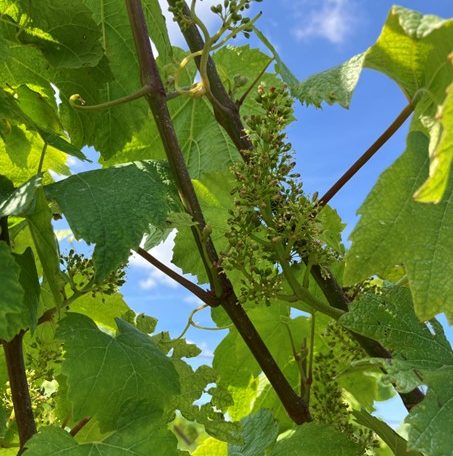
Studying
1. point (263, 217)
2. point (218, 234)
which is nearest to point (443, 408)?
point (263, 217)

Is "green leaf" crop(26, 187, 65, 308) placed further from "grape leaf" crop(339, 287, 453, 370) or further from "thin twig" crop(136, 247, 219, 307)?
"grape leaf" crop(339, 287, 453, 370)

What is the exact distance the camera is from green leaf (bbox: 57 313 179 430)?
1188 mm

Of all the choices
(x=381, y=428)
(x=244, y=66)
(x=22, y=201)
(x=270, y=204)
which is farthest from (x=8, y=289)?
(x=244, y=66)

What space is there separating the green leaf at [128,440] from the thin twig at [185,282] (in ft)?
0.61

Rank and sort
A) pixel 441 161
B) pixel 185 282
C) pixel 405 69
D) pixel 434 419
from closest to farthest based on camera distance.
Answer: pixel 441 161 < pixel 434 419 < pixel 405 69 < pixel 185 282

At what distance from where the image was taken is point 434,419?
3.10 feet

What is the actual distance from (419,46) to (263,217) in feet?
1.02

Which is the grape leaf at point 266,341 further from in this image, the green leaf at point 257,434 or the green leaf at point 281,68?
the green leaf at point 281,68

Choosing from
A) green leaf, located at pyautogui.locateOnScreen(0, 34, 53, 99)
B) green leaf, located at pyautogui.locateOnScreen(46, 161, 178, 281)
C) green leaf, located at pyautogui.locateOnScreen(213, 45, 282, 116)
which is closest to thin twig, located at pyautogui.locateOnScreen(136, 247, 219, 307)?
green leaf, located at pyautogui.locateOnScreen(46, 161, 178, 281)

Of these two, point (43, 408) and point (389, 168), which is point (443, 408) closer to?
point (389, 168)

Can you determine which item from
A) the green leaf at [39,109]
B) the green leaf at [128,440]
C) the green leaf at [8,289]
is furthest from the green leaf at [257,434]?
the green leaf at [39,109]

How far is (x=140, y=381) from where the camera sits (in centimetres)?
120

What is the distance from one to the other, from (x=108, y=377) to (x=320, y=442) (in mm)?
345

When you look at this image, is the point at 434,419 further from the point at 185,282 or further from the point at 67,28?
the point at 67,28
